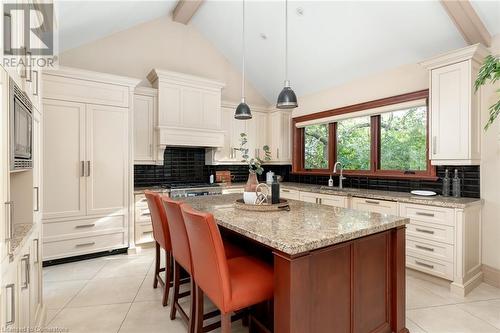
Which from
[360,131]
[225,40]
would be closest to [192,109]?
[225,40]

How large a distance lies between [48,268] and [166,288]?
1815 millimetres

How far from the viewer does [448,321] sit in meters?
2.13

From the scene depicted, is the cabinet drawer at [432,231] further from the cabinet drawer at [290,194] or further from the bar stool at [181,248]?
the bar stool at [181,248]

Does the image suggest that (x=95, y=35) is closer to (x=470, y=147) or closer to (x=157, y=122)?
(x=157, y=122)

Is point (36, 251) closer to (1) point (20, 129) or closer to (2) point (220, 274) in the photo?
(1) point (20, 129)

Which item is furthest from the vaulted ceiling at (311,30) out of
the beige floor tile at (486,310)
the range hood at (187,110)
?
the beige floor tile at (486,310)

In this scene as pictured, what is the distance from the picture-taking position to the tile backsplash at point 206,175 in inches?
131

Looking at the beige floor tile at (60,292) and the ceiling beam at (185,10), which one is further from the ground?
the ceiling beam at (185,10)

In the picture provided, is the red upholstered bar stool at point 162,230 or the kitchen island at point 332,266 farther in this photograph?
the red upholstered bar stool at point 162,230

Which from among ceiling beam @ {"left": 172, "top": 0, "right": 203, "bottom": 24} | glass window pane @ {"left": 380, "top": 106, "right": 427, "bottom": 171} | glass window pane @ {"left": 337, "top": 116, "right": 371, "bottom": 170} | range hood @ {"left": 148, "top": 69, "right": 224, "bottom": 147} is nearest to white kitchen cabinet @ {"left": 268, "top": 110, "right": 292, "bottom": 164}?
glass window pane @ {"left": 337, "top": 116, "right": 371, "bottom": 170}

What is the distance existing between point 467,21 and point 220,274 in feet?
11.1

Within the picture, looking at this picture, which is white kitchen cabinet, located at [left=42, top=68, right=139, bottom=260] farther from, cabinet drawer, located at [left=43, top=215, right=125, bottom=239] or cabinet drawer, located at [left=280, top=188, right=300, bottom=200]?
cabinet drawer, located at [left=280, top=188, right=300, bottom=200]

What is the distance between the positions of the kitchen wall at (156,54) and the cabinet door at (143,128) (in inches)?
22.7

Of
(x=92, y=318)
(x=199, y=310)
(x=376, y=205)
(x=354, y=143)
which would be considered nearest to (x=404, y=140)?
(x=354, y=143)
